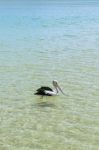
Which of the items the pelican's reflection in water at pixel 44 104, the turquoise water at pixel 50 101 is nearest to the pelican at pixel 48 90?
the turquoise water at pixel 50 101

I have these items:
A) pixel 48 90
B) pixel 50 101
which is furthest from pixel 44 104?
pixel 48 90

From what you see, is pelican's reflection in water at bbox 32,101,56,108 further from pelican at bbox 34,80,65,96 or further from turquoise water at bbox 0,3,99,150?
pelican at bbox 34,80,65,96

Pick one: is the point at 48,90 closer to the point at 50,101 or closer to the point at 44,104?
the point at 50,101

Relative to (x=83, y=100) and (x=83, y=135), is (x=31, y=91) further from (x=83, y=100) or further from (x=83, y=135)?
(x=83, y=135)

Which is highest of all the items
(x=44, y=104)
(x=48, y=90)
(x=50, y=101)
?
(x=48, y=90)

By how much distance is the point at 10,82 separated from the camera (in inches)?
688

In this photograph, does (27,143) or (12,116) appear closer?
(27,143)

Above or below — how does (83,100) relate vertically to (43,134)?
above

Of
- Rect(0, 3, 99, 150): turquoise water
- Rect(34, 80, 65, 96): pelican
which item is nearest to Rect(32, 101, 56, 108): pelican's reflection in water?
Rect(0, 3, 99, 150): turquoise water

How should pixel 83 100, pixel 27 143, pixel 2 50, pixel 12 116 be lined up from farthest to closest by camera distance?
pixel 2 50 < pixel 83 100 < pixel 12 116 < pixel 27 143

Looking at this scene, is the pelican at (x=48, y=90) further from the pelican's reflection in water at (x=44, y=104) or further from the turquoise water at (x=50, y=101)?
the pelican's reflection in water at (x=44, y=104)

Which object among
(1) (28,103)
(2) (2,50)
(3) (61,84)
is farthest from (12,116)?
(2) (2,50)

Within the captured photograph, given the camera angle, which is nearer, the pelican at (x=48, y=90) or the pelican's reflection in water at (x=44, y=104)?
the pelican's reflection in water at (x=44, y=104)

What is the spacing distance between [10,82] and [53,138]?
677 centimetres
